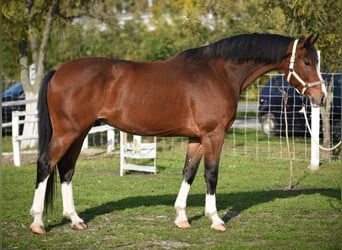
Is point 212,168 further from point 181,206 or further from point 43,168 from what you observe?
point 43,168

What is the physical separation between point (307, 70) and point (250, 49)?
0.72 meters

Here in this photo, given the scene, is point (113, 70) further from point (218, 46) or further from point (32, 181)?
point (32, 181)

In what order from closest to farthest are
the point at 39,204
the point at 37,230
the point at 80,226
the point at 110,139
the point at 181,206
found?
the point at 37,230 → the point at 39,204 → the point at 80,226 → the point at 181,206 → the point at 110,139

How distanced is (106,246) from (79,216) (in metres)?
1.54

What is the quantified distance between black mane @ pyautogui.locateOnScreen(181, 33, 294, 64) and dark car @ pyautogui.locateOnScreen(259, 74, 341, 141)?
5.72m

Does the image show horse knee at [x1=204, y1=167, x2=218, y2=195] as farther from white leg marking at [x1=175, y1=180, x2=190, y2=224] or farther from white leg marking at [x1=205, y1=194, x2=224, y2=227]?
white leg marking at [x1=175, y1=180, x2=190, y2=224]

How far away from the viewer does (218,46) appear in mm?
7340

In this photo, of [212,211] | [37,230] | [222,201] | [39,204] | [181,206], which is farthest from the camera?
[222,201]

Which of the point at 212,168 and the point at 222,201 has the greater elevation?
the point at 212,168

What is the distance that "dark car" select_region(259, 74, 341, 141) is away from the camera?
1372cm

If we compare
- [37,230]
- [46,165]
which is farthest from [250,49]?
[37,230]

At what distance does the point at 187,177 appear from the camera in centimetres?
738

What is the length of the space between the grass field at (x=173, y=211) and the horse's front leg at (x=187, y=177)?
0.46 ft

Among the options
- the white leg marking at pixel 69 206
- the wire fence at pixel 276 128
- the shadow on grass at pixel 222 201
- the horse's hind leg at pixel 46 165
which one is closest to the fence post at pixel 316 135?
the wire fence at pixel 276 128
